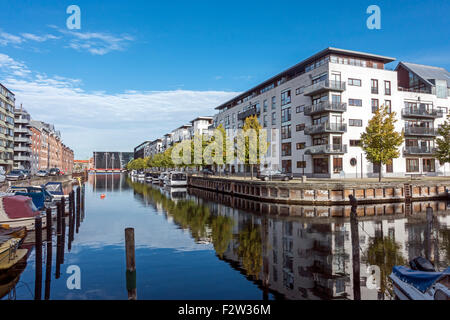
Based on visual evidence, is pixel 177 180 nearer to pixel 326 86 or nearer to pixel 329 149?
pixel 329 149

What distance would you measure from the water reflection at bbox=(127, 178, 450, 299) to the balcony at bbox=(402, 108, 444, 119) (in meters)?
26.4

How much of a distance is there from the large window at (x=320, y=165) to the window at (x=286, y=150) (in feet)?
24.5

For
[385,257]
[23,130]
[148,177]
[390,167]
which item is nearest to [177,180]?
[148,177]

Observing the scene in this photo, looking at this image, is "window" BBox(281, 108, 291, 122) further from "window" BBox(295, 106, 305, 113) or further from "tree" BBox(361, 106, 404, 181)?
"tree" BBox(361, 106, 404, 181)

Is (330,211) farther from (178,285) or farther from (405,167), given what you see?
(405,167)

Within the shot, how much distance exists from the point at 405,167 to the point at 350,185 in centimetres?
2825

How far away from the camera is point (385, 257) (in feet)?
55.4

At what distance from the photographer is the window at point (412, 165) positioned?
189 ft

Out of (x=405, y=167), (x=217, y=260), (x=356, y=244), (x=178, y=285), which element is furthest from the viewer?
(x=405, y=167)

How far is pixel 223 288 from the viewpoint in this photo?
13070 millimetres

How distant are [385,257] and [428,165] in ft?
171

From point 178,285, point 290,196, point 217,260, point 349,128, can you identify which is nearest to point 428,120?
point 349,128

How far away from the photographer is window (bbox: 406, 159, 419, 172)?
189 ft
